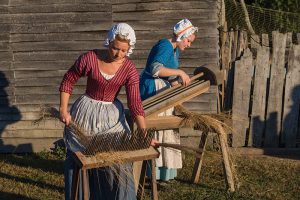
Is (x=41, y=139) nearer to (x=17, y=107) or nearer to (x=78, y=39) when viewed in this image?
(x=17, y=107)

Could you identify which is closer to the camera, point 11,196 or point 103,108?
point 103,108

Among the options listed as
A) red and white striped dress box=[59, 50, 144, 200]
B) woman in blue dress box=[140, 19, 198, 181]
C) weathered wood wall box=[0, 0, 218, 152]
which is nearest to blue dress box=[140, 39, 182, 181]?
woman in blue dress box=[140, 19, 198, 181]

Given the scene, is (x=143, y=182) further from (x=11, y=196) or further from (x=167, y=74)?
(x=11, y=196)

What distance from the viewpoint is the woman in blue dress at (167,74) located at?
6594 mm

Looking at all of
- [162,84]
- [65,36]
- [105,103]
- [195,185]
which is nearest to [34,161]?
[65,36]

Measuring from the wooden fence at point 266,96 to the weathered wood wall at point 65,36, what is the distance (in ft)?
1.15

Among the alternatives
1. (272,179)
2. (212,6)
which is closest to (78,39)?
(212,6)

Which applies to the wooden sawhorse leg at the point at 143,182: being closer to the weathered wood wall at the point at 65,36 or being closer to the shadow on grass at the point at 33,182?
the shadow on grass at the point at 33,182

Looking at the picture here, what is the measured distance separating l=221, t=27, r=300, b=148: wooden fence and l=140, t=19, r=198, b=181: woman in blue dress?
1.88 meters

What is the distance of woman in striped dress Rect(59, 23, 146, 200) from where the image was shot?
17.0 feet

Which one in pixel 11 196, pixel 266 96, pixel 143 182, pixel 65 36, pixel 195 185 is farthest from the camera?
pixel 266 96

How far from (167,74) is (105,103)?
1339 millimetres

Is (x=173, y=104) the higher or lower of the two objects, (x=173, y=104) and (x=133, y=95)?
the lower

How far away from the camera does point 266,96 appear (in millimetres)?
8938
